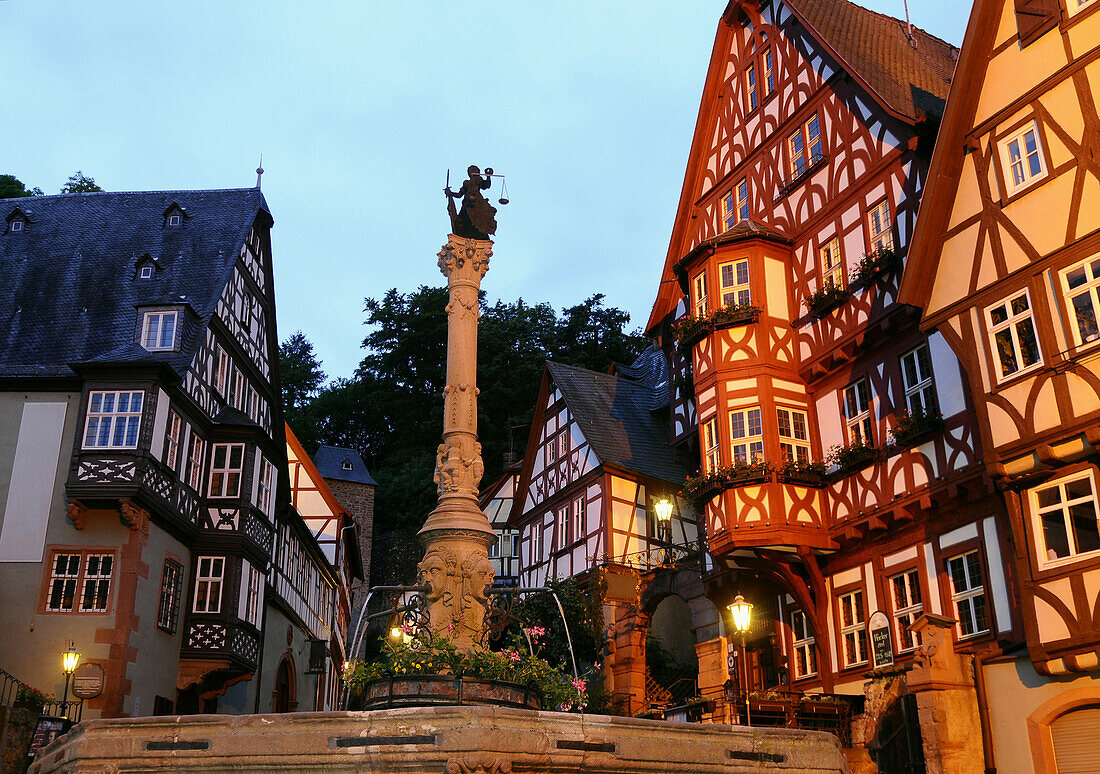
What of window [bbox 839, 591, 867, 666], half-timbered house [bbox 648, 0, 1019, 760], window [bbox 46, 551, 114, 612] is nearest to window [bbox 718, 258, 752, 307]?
half-timbered house [bbox 648, 0, 1019, 760]

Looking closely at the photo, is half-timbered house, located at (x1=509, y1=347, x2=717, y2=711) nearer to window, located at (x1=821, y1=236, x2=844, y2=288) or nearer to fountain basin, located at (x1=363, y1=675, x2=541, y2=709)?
window, located at (x1=821, y1=236, x2=844, y2=288)

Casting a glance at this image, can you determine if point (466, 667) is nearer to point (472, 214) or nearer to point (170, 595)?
point (472, 214)

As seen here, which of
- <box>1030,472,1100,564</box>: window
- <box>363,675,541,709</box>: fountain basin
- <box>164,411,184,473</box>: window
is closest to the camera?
<box>363,675,541,709</box>: fountain basin

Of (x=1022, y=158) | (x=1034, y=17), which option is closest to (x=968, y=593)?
(x=1022, y=158)

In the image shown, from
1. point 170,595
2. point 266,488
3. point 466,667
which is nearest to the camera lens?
point 466,667

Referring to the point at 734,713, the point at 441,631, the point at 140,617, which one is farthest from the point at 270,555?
the point at 441,631

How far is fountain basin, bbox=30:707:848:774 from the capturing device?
30.8 ft

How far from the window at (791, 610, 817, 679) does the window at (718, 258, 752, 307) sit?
22.7ft

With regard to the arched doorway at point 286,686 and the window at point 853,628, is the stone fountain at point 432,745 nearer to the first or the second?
the window at point 853,628

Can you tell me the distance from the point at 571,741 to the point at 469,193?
9.29 meters

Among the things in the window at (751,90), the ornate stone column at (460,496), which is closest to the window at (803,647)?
the ornate stone column at (460,496)

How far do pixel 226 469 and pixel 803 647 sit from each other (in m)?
15.0

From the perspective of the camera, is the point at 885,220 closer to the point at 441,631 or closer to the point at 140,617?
the point at 441,631

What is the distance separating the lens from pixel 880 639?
19.9 meters
